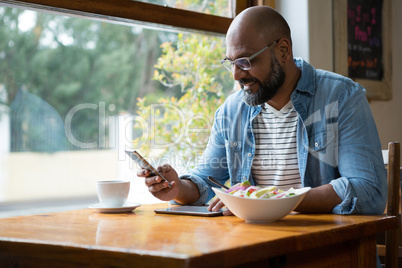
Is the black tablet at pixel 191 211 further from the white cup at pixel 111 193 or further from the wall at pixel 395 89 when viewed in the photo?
the wall at pixel 395 89

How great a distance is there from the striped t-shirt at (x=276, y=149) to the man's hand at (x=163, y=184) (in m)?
0.38

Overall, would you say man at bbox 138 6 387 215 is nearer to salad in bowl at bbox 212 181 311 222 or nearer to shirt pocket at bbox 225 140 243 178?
shirt pocket at bbox 225 140 243 178

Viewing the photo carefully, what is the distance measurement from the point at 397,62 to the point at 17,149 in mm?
2613

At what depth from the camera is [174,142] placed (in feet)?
9.37

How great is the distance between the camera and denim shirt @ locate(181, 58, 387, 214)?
1.58 meters

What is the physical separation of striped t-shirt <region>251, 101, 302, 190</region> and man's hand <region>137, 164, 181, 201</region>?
38 centimetres

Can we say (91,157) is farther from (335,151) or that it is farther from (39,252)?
(39,252)

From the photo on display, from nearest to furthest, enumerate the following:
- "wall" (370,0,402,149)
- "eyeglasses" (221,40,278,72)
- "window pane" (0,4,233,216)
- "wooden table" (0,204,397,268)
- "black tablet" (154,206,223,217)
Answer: "wooden table" (0,204,397,268)
"black tablet" (154,206,223,217)
"eyeglasses" (221,40,278,72)
"window pane" (0,4,233,216)
"wall" (370,0,402,149)

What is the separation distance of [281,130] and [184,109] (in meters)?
1.02

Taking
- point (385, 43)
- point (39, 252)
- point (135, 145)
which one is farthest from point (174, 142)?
point (39, 252)

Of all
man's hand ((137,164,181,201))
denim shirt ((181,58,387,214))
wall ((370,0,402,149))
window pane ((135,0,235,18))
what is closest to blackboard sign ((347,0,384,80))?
wall ((370,0,402,149))

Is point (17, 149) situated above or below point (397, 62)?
below

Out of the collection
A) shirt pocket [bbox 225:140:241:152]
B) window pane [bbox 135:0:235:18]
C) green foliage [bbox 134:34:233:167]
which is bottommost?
shirt pocket [bbox 225:140:241:152]

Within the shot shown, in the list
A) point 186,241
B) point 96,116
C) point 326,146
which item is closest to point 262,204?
point 186,241
